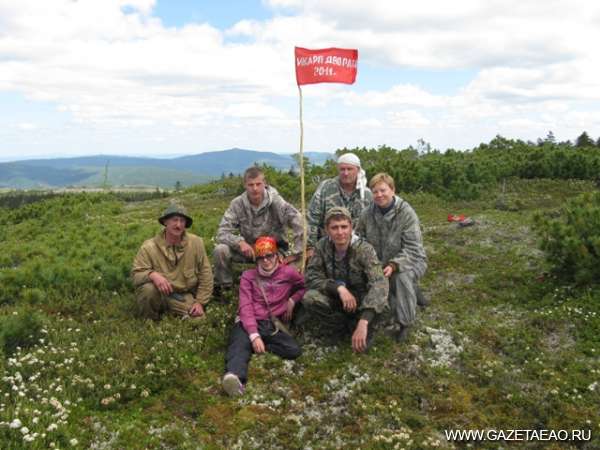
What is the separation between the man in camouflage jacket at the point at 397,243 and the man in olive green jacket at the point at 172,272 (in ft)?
9.58

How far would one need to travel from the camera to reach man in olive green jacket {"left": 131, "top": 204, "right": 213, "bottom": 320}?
851cm

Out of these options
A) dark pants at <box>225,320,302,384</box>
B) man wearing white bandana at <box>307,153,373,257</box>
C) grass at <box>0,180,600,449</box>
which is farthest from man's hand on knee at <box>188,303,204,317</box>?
man wearing white bandana at <box>307,153,373,257</box>

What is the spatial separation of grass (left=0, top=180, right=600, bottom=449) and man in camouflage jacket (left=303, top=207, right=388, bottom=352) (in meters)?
0.47

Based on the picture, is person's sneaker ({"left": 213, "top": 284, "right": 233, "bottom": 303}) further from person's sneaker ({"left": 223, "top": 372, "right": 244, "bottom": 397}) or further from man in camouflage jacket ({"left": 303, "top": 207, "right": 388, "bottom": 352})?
person's sneaker ({"left": 223, "top": 372, "right": 244, "bottom": 397})

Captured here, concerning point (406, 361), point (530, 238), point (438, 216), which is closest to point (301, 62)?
point (406, 361)

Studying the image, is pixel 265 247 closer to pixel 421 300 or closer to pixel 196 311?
pixel 196 311

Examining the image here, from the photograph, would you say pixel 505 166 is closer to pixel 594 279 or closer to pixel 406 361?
pixel 594 279

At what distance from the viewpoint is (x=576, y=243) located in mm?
9961

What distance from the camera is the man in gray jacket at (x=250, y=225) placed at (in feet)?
31.0

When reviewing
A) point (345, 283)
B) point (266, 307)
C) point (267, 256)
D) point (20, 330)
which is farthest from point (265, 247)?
point (20, 330)

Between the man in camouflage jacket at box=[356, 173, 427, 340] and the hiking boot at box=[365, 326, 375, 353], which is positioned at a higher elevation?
the man in camouflage jacket at box=[356, 173, 427, 340]

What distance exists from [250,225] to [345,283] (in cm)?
254

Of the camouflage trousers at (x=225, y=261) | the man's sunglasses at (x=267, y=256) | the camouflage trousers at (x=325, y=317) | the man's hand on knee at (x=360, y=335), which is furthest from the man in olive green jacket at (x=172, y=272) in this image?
the man's hand on knee at (x=360, y=335)

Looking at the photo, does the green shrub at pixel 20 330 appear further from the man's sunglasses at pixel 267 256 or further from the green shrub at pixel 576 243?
the green shrub at pixel 576 243
